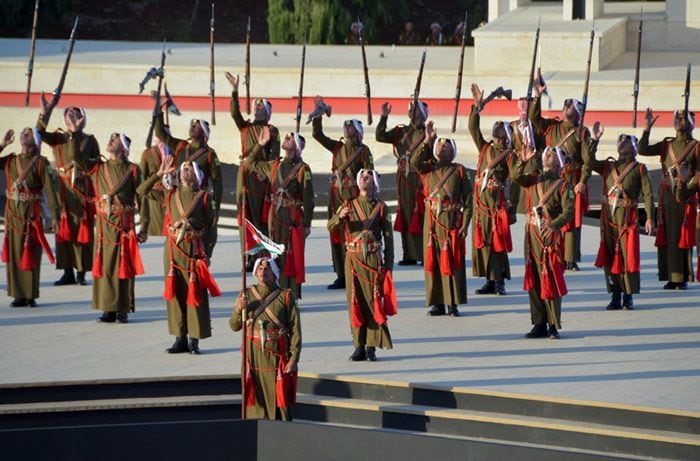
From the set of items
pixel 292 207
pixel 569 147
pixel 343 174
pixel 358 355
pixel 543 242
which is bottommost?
pixel 358 355

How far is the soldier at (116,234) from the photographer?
1562 centimetres

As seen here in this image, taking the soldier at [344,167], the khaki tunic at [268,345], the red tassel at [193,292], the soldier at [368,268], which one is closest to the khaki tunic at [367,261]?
the soldier at [368,268]

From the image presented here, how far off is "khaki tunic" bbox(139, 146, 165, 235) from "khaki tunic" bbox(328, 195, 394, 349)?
5.37 ft

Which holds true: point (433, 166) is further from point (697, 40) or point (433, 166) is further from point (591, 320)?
point (697, 40)

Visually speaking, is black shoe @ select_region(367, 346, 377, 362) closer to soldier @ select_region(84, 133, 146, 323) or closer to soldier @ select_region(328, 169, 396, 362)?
soldier @ select_region(328, 169, 396, 362)

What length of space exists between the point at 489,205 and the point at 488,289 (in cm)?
75

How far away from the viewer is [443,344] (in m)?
15.1

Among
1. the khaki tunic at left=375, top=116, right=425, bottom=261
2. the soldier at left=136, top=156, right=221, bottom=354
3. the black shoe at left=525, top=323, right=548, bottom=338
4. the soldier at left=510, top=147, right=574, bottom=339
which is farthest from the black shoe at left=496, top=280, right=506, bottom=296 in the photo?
the soldier at left=136, top=156, right=221, bottom=354

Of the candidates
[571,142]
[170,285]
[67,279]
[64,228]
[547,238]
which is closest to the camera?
[170,285]

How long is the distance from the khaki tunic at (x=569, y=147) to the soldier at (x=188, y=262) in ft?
12.7

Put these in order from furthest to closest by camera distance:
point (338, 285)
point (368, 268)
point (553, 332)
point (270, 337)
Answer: point (338, 285)
point (553, 332)
point (368, 268)
point (270, 337)

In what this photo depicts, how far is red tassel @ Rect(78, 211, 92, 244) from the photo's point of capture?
16.8m

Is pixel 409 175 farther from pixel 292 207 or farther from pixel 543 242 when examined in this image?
pixel 543 242

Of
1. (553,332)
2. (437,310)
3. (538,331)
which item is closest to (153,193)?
(437,310)
